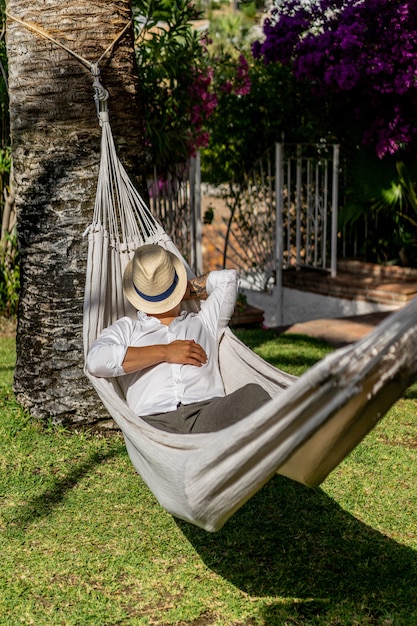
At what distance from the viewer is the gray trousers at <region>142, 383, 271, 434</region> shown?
8.86 ft

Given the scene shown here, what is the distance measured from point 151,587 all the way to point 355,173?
500 centimetres

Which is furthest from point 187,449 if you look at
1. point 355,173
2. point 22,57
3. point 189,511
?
point 355,173

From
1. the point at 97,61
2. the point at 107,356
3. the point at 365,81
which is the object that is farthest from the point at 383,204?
the point at 107,356

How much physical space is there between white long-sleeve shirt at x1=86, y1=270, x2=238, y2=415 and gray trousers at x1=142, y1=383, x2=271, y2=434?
0.03 meters

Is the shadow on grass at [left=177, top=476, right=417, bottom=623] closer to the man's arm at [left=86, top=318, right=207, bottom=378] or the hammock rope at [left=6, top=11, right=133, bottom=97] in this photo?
the man's arm at [left=86, top=318, right=207, bottom=378]

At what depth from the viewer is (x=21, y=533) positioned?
292 centimetres

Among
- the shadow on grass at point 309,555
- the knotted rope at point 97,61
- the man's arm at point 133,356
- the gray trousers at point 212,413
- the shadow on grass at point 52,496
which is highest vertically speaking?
the knotted rope at point 97,61

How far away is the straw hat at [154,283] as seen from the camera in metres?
2.92

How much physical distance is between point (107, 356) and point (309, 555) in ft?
3.20

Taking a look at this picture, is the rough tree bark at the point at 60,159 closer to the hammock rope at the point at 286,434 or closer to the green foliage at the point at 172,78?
the hammock rope at the point at 286,434

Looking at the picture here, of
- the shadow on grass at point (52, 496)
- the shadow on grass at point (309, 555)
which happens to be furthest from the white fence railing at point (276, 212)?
the shadow on grass at point (309, 555)

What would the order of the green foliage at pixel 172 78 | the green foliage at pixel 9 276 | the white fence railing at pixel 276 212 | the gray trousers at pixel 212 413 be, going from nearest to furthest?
the gray trousers at pixel 212 413, the green foliage at pixel 172 78, the green foliage at pixel 9 276, the white fence railing at pixel 276 212

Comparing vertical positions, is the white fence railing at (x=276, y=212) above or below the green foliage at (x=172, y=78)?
below

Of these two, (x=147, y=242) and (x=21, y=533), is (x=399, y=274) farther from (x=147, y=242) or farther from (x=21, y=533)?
(x=21, y=533)
